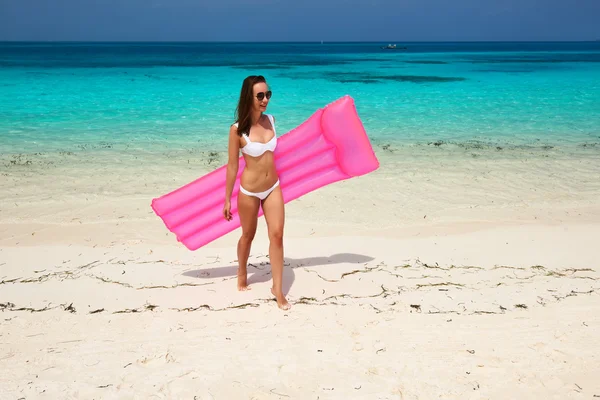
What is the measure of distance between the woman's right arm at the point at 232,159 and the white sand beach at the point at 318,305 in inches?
29.4

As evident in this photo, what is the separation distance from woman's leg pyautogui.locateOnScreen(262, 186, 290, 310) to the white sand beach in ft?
0.36

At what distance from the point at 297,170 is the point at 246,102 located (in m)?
0.72

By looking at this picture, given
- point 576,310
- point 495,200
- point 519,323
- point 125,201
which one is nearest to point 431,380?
point 519,323

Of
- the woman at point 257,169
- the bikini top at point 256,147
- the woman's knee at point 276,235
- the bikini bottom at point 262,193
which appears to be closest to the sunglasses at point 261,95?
the woman at point 257,169

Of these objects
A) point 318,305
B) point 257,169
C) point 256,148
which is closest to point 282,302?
point 318,305

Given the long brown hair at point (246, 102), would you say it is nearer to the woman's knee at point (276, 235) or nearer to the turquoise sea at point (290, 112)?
the woman's knee at point (276, 235)

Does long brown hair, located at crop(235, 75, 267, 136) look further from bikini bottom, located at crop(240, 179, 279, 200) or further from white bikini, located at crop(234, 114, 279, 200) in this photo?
bikini bottom, located at crop(240, 179, 279, 200)

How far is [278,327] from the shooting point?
9.89ft

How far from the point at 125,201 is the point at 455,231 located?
148 inches

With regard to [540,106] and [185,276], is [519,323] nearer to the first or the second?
[185,276]

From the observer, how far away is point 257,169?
3195 millimetres

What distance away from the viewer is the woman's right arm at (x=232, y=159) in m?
3.10

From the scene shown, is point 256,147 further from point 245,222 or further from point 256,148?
point 245,222

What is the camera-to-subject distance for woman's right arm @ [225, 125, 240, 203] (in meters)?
3.10
